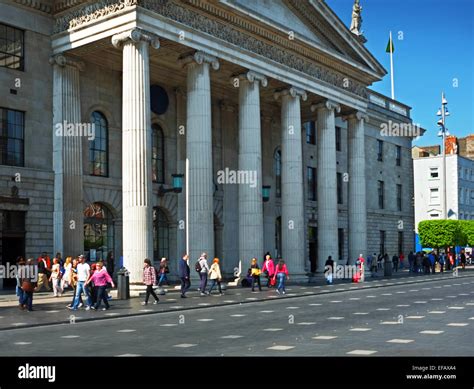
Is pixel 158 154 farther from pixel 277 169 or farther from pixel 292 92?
pixel 277 169

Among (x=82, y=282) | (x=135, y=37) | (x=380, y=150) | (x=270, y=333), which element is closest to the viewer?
(x=270, y=333)

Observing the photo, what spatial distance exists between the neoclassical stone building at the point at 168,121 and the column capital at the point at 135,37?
0.06 m

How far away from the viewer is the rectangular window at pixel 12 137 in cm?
2902

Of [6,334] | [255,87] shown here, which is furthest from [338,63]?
[6,334]

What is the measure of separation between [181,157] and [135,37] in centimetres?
1113

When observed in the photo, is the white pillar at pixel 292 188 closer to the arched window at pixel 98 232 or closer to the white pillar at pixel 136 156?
the arched window at pixel 98 232

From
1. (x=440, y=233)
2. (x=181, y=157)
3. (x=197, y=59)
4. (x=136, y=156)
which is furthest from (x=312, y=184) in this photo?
(x=136, y=156)

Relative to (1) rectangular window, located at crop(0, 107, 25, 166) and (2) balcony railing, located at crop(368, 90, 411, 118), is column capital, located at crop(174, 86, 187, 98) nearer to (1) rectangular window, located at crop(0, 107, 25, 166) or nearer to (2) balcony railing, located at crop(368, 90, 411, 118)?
(1) rectangular window, located at crop(0, 107, 25, 166)

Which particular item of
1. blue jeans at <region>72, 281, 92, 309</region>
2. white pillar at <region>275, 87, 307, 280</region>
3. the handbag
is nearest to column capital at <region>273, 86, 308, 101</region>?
white pillar at <region>275, 87, 307, 280</region>

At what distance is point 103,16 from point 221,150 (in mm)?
13629

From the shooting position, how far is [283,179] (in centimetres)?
3859

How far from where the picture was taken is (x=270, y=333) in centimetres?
1573

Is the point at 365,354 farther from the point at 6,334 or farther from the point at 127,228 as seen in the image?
the point at 127,228
